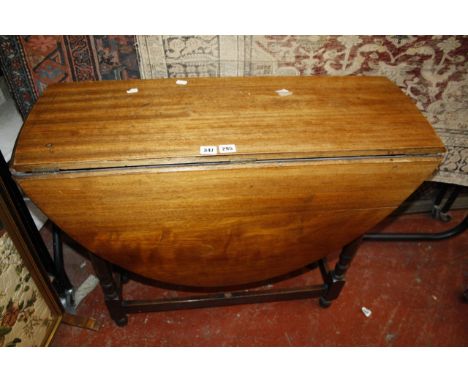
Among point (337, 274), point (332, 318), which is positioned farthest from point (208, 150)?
point (332, 318)

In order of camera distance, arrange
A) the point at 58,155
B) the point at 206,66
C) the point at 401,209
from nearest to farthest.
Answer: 1. the point at 58,155
2. the point at 206,66
3. the point at 401,209

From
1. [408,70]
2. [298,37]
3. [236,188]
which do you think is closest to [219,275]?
[236,188]

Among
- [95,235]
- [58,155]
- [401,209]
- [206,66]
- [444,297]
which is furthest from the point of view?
[401,209]

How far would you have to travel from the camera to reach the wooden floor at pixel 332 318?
1.36 m

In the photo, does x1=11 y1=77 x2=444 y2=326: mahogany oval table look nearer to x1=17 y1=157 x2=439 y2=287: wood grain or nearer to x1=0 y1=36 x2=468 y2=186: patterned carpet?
x1=17 y1=157 x2=439 y2=287: wood grain

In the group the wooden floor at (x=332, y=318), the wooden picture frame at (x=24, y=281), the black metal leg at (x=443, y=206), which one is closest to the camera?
the wooden picture frame at (x=24, y=281)

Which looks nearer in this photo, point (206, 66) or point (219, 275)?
point (219, 275)

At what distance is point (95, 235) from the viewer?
926 millimetres

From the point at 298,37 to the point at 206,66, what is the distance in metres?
0.36

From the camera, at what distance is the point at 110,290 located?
4.03 feet

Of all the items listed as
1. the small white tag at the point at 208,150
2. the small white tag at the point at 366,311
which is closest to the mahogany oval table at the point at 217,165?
the small white tag at the point at 208,150

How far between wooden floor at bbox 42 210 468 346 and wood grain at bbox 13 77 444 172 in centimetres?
87

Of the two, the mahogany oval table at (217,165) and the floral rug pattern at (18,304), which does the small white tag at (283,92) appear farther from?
the floral rug pattern at (18,304)

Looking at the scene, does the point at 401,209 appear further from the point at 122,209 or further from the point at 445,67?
the point at 122,209
